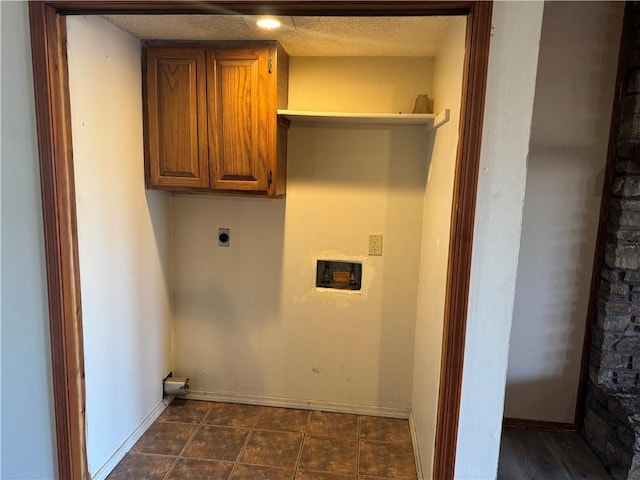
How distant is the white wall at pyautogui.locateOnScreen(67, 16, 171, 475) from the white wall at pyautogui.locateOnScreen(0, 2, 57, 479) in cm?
19

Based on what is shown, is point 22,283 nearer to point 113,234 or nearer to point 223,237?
point 113,234

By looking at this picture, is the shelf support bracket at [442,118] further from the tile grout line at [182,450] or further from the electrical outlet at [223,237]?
the tile grout line at [182,450]

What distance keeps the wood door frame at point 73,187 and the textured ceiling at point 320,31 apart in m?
0.45

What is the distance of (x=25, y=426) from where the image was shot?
1650 millimetres

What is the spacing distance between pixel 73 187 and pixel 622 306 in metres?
2.78

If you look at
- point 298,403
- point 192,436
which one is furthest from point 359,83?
point 192,436

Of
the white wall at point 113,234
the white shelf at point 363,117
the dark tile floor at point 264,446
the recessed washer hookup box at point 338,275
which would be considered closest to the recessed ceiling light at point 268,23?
the white shelf at point 363,117

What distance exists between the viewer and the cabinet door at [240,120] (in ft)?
7.12

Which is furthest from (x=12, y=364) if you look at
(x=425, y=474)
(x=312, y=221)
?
(x=425, y=474)

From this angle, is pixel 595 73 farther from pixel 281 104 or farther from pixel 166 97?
pixel 166 97

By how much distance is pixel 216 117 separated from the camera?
7.30ft

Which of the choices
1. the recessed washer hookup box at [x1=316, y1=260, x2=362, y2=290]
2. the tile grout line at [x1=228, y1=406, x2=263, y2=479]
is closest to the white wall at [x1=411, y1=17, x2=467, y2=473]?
the recessed washer hookup box at [x1=316, y1=260, x2=362, y2=290]

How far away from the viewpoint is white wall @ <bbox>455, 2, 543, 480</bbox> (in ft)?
4.34

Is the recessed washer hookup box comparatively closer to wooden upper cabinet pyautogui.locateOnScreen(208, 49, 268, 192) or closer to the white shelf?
wooden upper cabinet pyautogui.locateOnScreen(208, 49, 268, 192)
